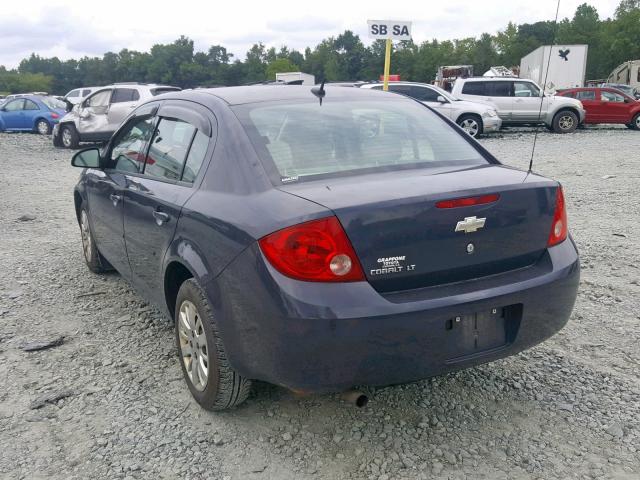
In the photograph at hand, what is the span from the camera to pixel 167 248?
11.4ft

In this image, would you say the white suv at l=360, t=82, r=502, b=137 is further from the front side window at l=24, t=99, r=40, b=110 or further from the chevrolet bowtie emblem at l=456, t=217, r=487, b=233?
the chevrolet bowtie emblem at l=456, t=217, r=487, b=233

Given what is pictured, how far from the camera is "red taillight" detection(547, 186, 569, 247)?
3.13 meters

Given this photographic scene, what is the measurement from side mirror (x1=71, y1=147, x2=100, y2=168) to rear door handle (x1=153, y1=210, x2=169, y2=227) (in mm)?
1382

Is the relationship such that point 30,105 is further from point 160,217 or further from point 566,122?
point 160,217

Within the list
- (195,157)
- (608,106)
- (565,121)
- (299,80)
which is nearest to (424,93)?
(565,121)

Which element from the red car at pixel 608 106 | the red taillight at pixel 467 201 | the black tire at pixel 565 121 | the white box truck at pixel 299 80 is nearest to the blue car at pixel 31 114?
the white box truck at pixel 299 80

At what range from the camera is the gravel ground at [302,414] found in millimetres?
2865

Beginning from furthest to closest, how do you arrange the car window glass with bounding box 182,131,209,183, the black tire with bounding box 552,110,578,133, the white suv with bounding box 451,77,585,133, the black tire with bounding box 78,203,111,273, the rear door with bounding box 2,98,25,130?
the rear door with bounding box 2,98,25,130 → the black tire with bounding box 552,110,578,133 → the white suv with bounding box 451,77,585,133 → the black tire with bounding box 78,203,111,273 → the car window glass with bounding box 182,131,209,183

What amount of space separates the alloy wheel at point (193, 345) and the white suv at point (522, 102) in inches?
719

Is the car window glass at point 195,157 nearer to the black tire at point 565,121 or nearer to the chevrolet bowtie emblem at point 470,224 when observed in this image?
the chevrolet bowtie emblem at point 470,224

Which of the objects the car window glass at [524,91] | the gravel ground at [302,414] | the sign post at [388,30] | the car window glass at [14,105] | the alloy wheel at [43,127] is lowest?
the alloy wheel at [43,127]

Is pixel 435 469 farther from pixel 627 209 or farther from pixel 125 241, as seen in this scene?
pixel 627 209

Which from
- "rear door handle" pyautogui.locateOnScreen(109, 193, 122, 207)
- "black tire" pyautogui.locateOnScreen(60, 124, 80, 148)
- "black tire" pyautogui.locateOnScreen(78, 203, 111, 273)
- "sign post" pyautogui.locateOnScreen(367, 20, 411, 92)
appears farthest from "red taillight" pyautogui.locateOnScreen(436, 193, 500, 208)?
"black tire" pyautogui.locateOnScreen(60, 124, 80, 148)

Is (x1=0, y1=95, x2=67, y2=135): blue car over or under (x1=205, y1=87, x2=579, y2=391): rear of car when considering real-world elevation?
under
